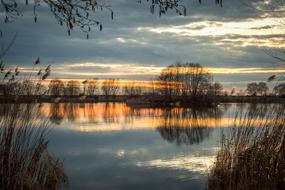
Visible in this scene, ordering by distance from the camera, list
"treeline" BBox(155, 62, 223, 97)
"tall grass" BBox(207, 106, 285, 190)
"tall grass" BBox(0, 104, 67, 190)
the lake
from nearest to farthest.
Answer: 1. "tall grass" BBox(0, 104, 67, 190)
2. "tall grass" BBox(207, 106, 285, 190)
3. the lake
4. "treeline" BBox(155, 62, 223, 97)

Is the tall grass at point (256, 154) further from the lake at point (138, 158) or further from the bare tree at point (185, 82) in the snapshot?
the bare tree at point (185, 82)

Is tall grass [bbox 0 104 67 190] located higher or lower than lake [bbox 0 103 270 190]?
higher

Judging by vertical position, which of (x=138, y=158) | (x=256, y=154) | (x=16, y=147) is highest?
(x=16, y=147)

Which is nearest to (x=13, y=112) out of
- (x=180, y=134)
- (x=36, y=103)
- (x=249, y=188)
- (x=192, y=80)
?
(x=36, y=103)

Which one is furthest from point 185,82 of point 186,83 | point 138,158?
point 138,158

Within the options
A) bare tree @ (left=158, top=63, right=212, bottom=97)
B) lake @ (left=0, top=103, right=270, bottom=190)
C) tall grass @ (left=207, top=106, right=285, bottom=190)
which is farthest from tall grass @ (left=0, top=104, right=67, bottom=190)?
bare tree @ (left=158, top=63, right=212, bottom=97)

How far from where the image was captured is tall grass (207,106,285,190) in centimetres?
561

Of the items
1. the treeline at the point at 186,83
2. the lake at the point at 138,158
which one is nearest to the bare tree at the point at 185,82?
the treeline at the point at 186,83

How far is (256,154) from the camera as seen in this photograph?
623 cm

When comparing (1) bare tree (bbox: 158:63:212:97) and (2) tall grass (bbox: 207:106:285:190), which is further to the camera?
(1) bare tree (bbox: 158:63:212:97)

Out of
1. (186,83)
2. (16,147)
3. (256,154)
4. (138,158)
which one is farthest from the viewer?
(186,83)

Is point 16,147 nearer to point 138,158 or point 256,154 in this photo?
point 256,154

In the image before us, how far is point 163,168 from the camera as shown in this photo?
13.2 metres

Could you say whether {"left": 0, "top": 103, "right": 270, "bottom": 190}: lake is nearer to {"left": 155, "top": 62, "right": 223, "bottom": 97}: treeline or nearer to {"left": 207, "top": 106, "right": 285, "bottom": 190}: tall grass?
{"left": 207, "top": 106, "right": 285, "bottom": 190}: tall grass
